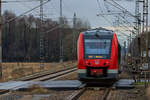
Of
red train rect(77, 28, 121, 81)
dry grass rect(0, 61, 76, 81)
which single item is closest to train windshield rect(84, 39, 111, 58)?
red train rect(77, 28, 121, 81)

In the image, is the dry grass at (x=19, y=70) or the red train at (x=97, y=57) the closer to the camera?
the red train at (x=97, y=57)

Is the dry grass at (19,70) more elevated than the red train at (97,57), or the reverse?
the red train at (97,57)

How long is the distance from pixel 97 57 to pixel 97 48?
640mm

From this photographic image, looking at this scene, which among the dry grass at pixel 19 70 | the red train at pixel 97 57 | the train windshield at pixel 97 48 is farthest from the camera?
the dry grass at pixel 19 70

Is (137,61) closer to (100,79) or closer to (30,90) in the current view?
(100,79)

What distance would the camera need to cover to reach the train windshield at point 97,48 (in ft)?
55.3

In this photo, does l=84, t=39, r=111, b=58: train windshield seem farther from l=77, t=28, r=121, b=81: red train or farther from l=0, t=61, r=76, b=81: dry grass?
l=0, t=61, r=76, b=81: dry grass

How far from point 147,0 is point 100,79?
8477mm

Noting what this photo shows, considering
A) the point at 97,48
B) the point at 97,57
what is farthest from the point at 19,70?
the point at 97,57

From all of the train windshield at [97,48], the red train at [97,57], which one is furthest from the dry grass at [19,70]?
the train windshield at [97,48]

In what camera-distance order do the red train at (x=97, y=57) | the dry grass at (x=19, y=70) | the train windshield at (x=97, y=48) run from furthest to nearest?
the dry grass at (x=19, y=70) < the train windshield at (x=97, y=48) < the red train at (x=97, y=57)

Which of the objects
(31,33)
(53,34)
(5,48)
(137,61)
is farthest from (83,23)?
(137,61)

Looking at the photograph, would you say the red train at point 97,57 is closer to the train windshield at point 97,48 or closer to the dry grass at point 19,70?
the train windshield at point 97,48

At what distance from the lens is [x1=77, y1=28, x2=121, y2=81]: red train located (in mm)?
16594
